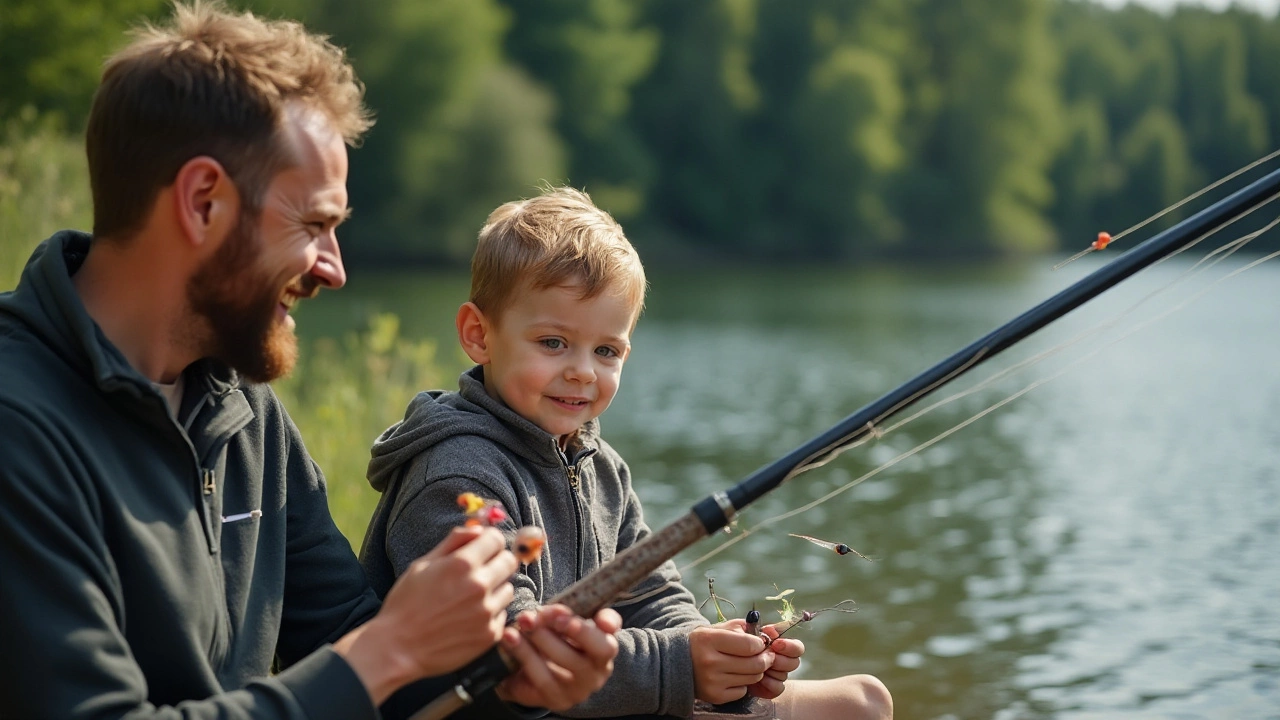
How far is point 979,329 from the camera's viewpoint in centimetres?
2269

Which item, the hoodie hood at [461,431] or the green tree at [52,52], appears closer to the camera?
the hoodie hood at [461,431]

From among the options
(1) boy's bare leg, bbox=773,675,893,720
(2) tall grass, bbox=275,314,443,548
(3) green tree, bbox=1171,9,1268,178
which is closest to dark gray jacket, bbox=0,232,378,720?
(1) boy's bare leg, bbox=773,675,893,720

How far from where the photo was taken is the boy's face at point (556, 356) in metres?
2.82

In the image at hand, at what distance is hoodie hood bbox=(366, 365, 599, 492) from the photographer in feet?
8.91

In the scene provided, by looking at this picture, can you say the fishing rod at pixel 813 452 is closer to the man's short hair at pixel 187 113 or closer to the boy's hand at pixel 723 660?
the boy's hand at pixel 723 660

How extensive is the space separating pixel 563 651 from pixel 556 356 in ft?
2.75

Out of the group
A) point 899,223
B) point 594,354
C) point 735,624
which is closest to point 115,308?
point 594,354

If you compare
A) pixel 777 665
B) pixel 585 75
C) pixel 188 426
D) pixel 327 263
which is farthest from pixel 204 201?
pixel 585 75

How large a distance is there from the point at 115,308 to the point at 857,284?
114ft

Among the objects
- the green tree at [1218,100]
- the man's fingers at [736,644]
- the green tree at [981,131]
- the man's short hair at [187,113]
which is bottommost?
the man's fingers at [736,644]

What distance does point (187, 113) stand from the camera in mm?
2070

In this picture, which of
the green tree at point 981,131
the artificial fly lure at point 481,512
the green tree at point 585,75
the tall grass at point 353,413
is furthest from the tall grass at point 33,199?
the green tree at point 981,131

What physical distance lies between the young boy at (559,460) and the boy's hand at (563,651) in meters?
0.33

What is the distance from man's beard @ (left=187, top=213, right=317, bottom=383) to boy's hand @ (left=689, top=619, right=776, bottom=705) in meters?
0.90
